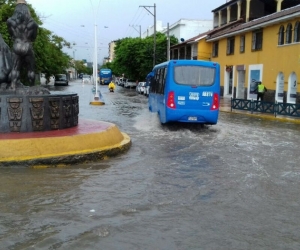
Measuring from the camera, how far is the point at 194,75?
14.6m

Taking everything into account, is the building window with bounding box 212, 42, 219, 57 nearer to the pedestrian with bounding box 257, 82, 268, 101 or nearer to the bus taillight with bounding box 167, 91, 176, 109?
the pedestrian with bounding box 257, 82, 268, 101

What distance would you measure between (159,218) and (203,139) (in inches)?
291

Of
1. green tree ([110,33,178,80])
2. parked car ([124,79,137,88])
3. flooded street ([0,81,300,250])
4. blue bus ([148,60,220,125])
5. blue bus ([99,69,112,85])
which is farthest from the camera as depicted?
blue bus ([99,69,112,85])

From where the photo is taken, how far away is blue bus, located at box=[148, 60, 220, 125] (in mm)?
14477

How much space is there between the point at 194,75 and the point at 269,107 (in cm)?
840

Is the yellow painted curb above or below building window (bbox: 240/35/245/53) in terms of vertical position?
below

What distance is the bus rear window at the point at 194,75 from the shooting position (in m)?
14.6

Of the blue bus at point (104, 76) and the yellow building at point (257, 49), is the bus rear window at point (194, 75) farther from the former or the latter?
the blue bus at point (104, 76)

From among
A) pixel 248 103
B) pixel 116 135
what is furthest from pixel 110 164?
pixel 248 103

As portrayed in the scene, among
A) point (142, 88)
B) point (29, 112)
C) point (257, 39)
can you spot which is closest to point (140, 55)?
point (142, 88)

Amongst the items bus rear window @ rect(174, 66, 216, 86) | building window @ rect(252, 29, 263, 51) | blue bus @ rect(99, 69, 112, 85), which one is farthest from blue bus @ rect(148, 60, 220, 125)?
blue bus @ rect(99, 69, 112, 85)

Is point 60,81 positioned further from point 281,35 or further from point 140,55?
point 281,35

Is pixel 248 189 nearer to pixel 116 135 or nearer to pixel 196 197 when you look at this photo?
pixel 196 197

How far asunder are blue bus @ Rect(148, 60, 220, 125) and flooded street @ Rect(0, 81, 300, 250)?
4.19m
